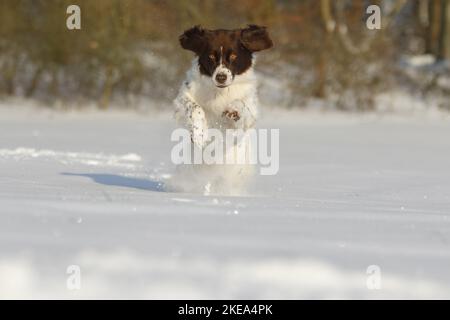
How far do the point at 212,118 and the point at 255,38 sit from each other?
2.96 ft

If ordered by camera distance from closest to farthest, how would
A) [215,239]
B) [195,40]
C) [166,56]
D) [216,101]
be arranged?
[215,239] < [216,101] < [195,40] < [166,56]

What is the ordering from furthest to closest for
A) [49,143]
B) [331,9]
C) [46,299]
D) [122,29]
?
[331,9] → [122,29] → [49,143] → [46,299]

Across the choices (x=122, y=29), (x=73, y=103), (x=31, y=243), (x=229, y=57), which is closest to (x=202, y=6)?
(x=122, y=29)

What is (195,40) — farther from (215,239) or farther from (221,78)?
(215,239)

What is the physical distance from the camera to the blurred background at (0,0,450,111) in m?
20.0

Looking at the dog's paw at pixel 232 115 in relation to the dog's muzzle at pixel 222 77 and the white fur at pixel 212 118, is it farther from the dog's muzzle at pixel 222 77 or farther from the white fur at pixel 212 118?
the dog's muzzle at pixel 222 77

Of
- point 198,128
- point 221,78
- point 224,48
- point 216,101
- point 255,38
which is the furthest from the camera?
point 255,38

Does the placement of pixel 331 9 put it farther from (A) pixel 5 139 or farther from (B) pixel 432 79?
(A) pixel 5 139

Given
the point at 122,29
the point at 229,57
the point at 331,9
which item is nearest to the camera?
the point at 229,57

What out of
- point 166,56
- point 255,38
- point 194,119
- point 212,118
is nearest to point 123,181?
point 212,118

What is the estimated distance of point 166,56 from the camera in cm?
2031

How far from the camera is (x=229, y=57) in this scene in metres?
7.10
